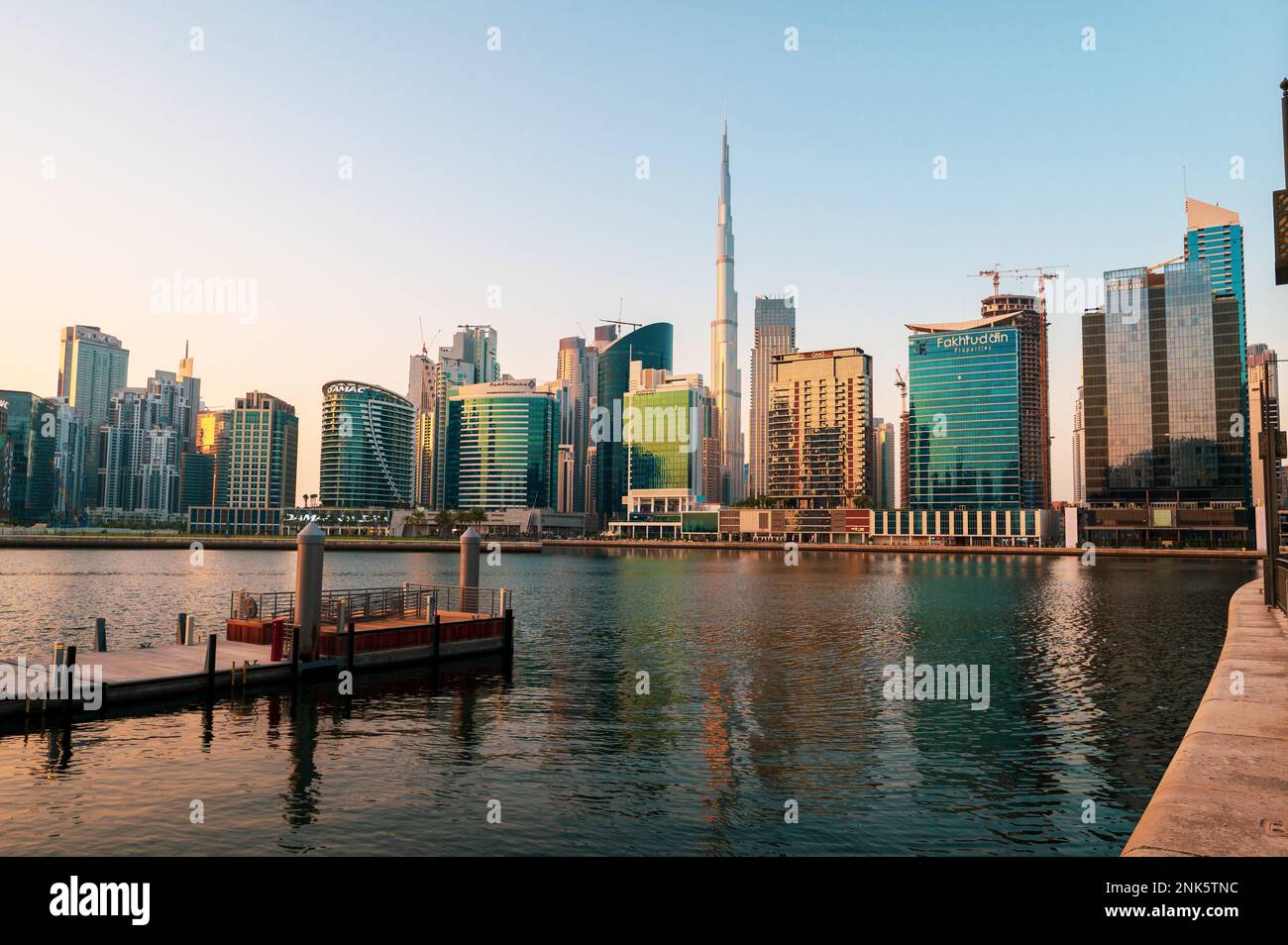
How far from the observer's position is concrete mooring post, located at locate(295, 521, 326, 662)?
3878 cm

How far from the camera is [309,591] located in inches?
1531

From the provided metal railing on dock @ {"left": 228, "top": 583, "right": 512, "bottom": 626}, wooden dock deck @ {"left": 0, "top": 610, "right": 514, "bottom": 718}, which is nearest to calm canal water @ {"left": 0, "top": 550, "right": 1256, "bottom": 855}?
wooden dock deck @ {"left": 0, "top": 610, "right": 514, "bottom": 718}

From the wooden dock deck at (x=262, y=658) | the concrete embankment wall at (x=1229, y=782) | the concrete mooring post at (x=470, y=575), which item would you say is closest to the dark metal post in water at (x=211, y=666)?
the wooden dock deck at (x=262, y=658)

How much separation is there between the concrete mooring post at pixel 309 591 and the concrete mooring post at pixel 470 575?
11.8 meters

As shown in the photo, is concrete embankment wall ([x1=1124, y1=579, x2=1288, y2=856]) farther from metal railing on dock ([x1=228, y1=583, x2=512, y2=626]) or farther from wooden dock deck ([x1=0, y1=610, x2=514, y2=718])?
metal railing on dock ([x1=228, y1=583, x2=512, y2=626])

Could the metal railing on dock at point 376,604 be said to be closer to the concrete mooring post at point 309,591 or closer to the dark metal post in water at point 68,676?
the concrete mooring post at point 309,591

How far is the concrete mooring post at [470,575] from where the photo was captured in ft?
167

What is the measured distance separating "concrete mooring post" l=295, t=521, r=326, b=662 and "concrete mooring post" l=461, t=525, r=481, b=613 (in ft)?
38.7

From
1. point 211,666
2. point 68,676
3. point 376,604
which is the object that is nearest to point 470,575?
point 376,604

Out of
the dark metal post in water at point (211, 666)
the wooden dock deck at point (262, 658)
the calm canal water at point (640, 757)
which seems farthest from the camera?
the dark metal post in water at point (211, 666)

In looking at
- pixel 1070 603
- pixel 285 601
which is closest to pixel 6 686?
pixel 285 601

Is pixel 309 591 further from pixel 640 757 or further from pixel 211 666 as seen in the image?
pixel 640 757
